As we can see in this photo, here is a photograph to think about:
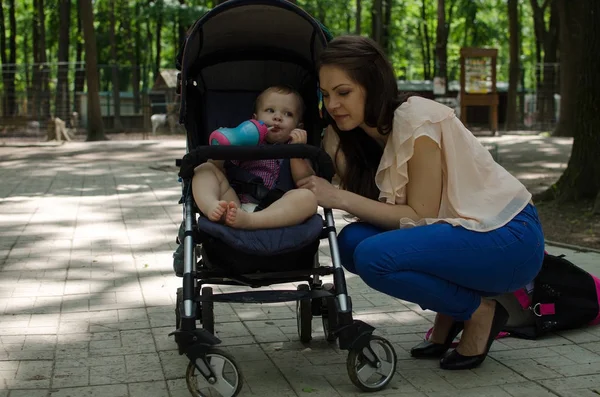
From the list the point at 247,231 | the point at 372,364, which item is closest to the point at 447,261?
the point at 372,364

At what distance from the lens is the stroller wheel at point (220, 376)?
11.8 feet

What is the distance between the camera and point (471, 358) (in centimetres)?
412

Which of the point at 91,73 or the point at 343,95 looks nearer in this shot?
the point at 343,95

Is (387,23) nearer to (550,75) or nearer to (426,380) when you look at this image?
(550,75)

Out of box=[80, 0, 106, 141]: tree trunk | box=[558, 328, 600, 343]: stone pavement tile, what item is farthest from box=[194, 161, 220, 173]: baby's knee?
box=[80, 0, 106, 141]: tree trunk

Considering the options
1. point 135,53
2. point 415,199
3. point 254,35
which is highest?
point 135,53

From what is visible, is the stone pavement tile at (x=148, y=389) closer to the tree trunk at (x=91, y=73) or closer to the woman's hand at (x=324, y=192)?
the woman's hand at (x=324, y=192)

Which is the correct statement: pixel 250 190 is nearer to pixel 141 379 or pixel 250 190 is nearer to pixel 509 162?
pixel 141 379

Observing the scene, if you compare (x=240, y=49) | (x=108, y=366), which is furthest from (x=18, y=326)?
(x=240, y=49)

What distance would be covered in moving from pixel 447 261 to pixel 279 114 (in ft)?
3.74

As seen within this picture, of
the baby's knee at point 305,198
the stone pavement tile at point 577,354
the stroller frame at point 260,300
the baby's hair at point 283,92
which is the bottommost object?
the stone pavement tile at point 577,354

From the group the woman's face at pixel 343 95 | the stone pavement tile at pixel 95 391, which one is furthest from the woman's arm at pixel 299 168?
the stone pavement tile at pixel 95 391

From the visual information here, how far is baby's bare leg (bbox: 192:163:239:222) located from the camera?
12.6 ft

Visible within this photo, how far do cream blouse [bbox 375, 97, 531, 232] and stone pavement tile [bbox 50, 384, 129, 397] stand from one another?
4.67 ft
